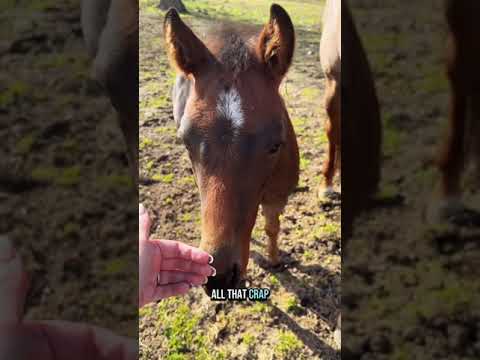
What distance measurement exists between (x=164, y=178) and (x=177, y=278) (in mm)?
474

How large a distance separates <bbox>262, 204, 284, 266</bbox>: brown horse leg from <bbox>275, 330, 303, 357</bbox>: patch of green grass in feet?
1.09

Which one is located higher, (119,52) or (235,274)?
(119,52)

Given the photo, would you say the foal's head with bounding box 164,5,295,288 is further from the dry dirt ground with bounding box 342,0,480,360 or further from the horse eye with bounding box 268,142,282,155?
the dry dirt ground with bounding box 342,0,480,360

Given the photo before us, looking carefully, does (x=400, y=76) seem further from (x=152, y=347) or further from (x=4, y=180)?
(x=4, y=180)

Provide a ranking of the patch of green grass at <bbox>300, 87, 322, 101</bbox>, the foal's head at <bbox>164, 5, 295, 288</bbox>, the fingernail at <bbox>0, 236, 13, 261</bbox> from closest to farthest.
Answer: the foal's head at <bbox>164, 5, 295, 288</bbox>
the patch of green grass at <bbox>300, 87, 322, 101</bbox>
the fingernail at <bbox>0, 236, 13, 261</bbox>

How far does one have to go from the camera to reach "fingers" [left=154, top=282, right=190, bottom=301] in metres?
2.03

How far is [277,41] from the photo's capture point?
1.90 m

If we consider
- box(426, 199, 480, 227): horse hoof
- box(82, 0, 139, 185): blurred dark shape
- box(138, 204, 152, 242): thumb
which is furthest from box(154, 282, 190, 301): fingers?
box(426, 199, 480, 227): horse hoof

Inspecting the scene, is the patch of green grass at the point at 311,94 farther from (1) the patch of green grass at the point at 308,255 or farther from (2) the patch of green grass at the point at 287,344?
(2) the patch of green grass at the point at 287,344

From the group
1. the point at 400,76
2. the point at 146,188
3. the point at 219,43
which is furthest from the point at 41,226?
the point at 400,76

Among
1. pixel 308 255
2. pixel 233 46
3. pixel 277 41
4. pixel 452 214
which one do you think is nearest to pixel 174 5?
pixel 233 46

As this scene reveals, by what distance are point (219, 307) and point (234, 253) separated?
314 mm

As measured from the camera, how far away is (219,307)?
6.79 feet

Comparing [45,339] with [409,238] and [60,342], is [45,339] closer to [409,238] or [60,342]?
[60,342]
